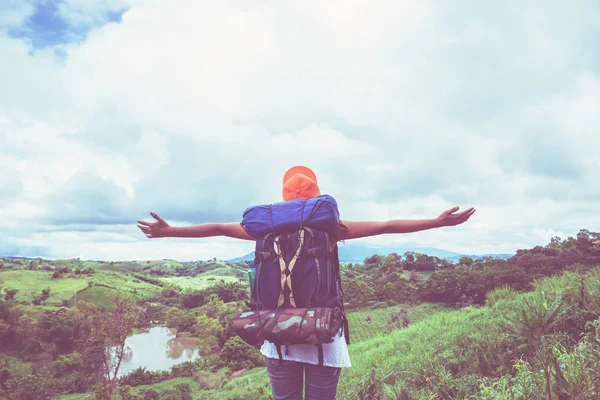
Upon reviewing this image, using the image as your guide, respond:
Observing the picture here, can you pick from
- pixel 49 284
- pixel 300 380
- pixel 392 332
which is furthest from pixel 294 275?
pixel 49 284

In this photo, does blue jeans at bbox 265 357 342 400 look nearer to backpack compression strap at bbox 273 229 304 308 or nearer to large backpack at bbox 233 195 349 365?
large backpack at bbox 233 195 349 365

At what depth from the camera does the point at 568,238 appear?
40.4 m

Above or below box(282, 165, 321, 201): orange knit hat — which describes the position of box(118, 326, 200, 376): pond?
below

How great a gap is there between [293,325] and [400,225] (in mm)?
852

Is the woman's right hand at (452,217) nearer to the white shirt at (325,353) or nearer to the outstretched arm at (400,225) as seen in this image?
the outstretched arm at (400,225)

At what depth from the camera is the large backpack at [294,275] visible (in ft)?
5.98

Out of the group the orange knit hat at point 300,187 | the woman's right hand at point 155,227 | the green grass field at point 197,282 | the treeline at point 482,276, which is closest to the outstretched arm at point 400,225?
the orange knit hat at point 300,187

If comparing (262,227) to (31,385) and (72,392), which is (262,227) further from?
(72,392)

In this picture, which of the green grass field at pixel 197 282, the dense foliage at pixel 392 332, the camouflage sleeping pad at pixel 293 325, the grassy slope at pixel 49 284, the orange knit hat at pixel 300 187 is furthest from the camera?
the green grass field at pixel 197 282

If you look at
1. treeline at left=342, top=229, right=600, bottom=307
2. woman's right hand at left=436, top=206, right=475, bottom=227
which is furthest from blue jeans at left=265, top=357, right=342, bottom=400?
treeline at left=342, top=229, right=600, bottom=307

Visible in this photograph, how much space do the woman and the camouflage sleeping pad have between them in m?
0.16

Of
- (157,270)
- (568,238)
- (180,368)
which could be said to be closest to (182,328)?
(180,368)

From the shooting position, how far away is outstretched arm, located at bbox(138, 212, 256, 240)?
7.65ft

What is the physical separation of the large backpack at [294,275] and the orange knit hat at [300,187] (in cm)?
12
